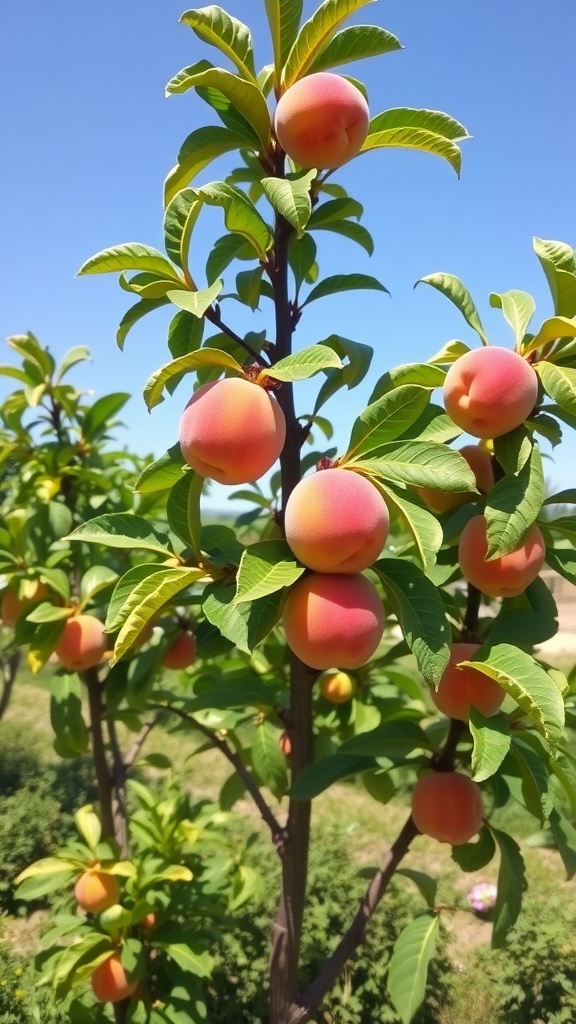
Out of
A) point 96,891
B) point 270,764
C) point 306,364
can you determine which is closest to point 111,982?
point 96,891

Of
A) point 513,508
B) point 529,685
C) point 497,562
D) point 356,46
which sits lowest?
point 529,685

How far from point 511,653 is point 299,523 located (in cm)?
40

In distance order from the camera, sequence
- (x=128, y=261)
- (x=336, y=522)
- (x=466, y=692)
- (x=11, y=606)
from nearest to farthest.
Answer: (x=336, y=522) < (x=128, y=261) < (x=466, y=692) < (x=11, y=606)

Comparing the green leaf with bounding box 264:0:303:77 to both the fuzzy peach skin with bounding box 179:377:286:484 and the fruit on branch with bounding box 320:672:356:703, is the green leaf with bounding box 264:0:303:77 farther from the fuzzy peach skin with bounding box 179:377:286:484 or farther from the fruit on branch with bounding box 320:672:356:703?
the fruit on branch with bounding box 320:672:356:703

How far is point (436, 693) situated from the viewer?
3.68 ft

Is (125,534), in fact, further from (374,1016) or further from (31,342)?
(374,1016)

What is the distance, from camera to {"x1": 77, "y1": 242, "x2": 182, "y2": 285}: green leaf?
0.97m

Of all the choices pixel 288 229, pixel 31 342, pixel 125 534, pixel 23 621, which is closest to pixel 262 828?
pixel 23 621

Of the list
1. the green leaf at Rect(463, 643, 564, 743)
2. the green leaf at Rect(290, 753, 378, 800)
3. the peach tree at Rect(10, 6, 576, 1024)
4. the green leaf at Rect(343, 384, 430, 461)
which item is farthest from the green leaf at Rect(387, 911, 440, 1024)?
the green leaf at Rect(343, 384, 430, 461)

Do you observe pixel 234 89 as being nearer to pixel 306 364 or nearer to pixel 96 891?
pixel 306 364

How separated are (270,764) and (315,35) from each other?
1.56 metres

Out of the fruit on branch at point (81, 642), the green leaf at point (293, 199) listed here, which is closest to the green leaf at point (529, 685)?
Answer: the green leaf at point (293, 199)

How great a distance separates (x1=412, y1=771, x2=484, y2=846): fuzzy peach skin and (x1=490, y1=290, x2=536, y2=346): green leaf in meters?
0.83

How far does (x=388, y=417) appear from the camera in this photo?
38.6 inches
